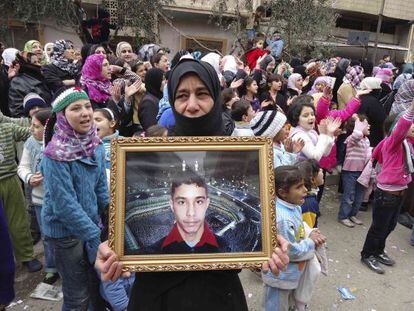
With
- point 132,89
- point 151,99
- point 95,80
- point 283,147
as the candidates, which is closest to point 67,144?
point 151,99

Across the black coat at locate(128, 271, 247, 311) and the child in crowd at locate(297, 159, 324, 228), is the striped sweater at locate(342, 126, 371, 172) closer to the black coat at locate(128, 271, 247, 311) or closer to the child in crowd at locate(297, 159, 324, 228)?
the child in crowd at locate(297, 159, 324, 228)

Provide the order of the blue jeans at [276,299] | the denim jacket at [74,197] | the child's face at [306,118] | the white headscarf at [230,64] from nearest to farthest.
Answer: the denim jacket at [74,197] < the blue jeans at [276,299] < the child's face at [306,118] < the white headscarf at [230,64]

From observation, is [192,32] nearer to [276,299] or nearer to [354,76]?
[354,76]

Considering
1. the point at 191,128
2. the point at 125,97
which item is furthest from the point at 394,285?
the point at 125,97

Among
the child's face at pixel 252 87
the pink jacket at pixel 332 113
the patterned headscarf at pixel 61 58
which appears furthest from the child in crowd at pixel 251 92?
the patterned headscarf at pixel 61 58

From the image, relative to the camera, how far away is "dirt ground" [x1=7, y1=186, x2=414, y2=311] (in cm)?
353

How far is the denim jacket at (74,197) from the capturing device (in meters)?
2.29

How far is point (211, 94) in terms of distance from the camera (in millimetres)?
1570

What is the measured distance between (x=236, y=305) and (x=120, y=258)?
573 millimetres

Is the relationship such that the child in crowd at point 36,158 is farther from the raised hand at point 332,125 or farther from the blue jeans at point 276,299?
the raised hand at point 332,125

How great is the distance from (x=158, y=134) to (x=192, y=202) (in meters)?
1.53

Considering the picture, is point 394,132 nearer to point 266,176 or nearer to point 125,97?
point 266,176

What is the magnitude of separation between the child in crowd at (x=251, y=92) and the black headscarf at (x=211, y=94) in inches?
161

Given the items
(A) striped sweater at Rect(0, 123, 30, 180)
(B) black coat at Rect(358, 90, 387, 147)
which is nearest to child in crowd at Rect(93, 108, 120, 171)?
(A) striped sweater at Rect(0, 123, 30, 180)
